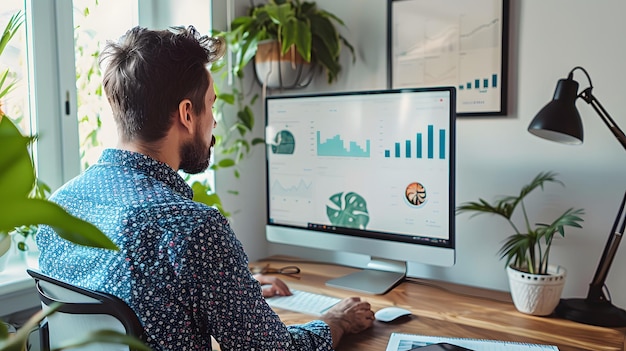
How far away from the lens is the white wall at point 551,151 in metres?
1.65

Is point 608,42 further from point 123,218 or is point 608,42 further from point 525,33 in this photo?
point 123,218

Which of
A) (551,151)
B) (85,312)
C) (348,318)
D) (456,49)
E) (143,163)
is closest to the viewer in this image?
(85,312)

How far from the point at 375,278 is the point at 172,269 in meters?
0.94

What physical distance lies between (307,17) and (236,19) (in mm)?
255

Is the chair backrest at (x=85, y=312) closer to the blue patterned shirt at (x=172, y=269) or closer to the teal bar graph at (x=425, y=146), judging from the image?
the blue patterned shirt at (x=172, y=269)

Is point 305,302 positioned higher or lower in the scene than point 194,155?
lower

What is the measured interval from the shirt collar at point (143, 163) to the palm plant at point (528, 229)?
2.81 ft

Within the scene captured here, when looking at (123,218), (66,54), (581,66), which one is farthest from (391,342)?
(66,54)

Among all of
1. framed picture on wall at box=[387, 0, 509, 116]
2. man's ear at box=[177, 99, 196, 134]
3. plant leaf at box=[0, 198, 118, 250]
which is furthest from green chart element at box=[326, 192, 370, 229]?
plant leaf at box=[0, 198, 118, 250]

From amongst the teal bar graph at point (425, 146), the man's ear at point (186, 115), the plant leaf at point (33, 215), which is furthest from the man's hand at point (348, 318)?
the plant leaf at point (33, 215)

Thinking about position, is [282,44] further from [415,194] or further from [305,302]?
[305,302]

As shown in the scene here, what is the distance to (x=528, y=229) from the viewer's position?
5.39 feet

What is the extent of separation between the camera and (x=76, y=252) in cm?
110

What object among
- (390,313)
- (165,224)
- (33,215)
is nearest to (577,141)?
(390,313)
